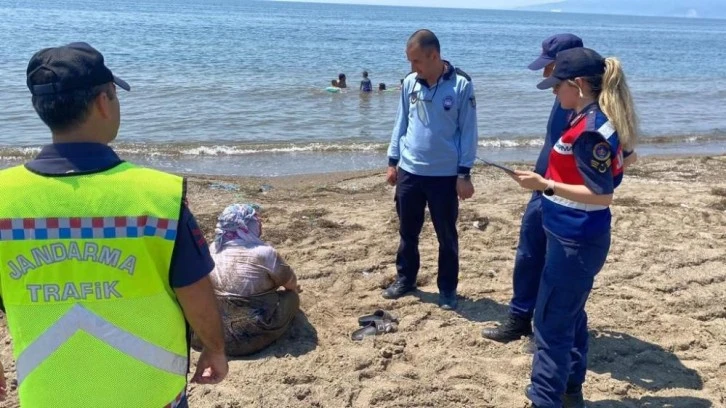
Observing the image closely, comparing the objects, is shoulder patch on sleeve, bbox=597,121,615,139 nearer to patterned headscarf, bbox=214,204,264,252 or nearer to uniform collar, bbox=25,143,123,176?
uniform collar, bbox=25,143,123,176

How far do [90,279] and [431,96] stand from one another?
351 cm

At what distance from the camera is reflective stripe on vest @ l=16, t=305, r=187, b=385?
1.96 metres

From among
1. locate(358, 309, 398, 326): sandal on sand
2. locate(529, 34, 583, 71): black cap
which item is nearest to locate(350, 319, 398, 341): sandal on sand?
locate(358, 309, 398, 326): sandal on sand

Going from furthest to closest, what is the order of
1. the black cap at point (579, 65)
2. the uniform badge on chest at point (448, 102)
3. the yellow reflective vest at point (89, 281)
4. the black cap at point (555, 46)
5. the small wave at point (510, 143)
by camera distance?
the small wave at point (510, 143) → the uniform badge on chest at point (448, 102) → the black cap at point (555, 46) → the black cap at point (579, 65) → the yellow reflective vest at point (89, 281)

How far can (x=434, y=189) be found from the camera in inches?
203

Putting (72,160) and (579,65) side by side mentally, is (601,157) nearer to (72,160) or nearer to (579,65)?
(579,65)

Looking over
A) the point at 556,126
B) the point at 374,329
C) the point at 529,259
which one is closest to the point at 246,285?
the point at 374,329

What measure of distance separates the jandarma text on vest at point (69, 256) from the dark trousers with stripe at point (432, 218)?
3428 millimetres

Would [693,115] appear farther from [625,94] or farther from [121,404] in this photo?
[121,404]

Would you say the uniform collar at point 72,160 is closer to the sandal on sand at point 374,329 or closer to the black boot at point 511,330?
the sandal on sand at point 374,329

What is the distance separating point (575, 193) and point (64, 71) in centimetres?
233

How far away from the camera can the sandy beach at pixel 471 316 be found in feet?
13.7

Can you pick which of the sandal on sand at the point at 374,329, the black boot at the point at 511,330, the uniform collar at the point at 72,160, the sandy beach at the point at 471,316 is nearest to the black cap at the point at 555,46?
the black boot at the point at 511,330

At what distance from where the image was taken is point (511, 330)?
15.8ft
